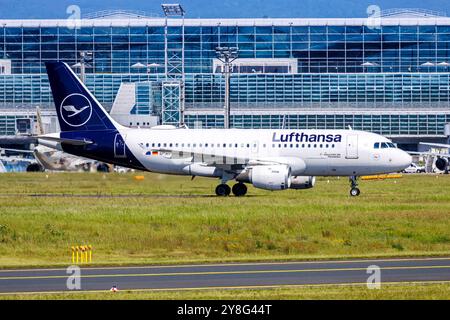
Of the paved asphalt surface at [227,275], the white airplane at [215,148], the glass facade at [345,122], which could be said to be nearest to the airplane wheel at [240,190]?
the white airplane at [215,148]

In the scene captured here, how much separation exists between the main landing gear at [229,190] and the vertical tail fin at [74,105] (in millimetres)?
7443

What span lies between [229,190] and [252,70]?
10552cm

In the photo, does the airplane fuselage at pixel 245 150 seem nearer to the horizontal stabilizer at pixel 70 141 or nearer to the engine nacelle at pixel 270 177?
the horizontal stabilizer at pixel 70 141

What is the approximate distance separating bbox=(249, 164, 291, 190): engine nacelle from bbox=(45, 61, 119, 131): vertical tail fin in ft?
31.8

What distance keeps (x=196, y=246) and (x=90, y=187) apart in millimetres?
34313

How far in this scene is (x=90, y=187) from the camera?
7688 centimetres

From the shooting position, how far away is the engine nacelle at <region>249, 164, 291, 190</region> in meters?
64.0

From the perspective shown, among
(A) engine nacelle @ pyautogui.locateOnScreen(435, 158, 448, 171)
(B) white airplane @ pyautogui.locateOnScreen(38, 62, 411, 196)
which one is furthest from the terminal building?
(B) white airplane @ pyautogui.locateOnScreen(38, 62, 411, 196)

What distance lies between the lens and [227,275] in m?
33.7

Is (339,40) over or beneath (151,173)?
over

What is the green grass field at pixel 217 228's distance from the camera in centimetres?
4166

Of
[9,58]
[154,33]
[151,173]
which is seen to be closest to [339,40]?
[154,33]

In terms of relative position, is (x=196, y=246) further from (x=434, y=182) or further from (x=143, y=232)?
(x=434, y=182)

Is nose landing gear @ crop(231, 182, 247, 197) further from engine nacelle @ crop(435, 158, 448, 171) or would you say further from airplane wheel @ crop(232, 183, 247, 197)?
engine nacelle @ crop(435, 158, 448, 171)
